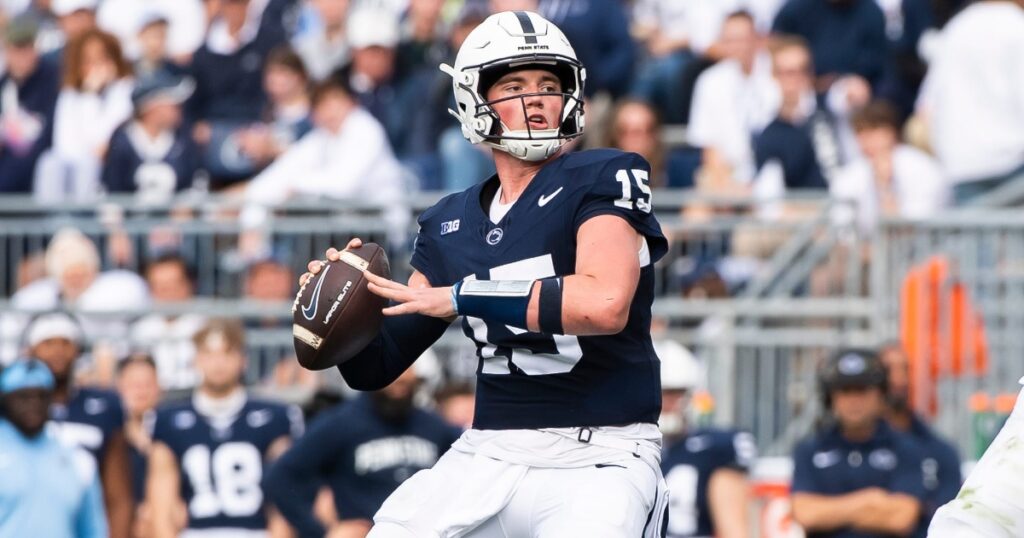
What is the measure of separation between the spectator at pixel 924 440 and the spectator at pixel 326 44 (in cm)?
518

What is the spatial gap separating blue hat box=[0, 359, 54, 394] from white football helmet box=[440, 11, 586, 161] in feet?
15.4

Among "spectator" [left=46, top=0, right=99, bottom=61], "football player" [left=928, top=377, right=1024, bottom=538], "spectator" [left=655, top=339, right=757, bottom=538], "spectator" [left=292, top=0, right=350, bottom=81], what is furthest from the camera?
"spectator" [left=46, top=0, right=99, bottom=61]

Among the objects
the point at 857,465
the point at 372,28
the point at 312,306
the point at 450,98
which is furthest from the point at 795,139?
A: the point at 312,306

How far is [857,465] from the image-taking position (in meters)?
9.95

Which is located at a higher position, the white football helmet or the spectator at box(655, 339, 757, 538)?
the white football helmet

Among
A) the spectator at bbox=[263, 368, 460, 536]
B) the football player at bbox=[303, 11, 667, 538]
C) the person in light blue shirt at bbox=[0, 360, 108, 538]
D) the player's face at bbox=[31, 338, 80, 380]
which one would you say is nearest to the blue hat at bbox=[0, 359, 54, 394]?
the person in light blue shirt at bbox=[0, 360, 108, 538]

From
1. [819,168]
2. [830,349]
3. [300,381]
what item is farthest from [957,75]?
[300,381]

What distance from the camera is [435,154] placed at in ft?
43.7

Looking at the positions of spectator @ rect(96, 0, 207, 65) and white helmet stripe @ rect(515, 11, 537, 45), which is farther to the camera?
spectator @ rect(96, 0, 207, 65)

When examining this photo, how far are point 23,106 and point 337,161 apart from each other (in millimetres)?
2944

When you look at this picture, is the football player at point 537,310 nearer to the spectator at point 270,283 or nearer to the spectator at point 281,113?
the spectator at point 270,283

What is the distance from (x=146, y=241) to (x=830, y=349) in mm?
4330

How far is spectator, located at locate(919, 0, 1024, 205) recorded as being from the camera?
1199cm

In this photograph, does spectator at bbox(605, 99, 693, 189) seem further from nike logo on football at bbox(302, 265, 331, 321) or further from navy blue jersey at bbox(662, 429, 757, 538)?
nike logo on football at bbox(302, 265, 331, 321)
